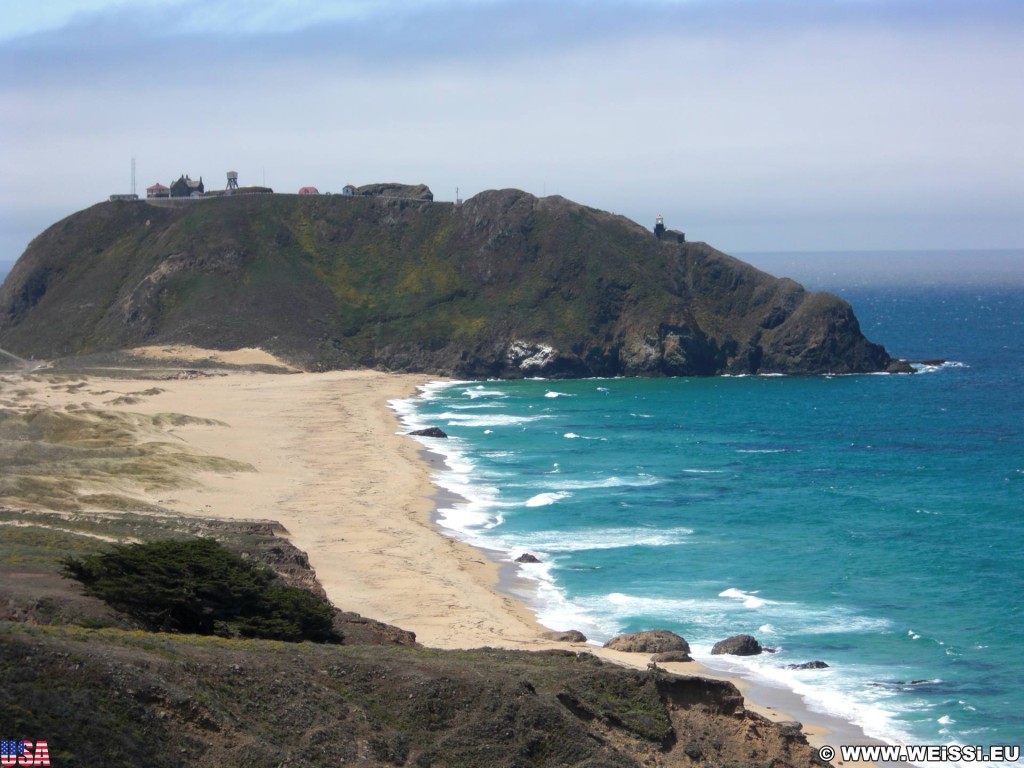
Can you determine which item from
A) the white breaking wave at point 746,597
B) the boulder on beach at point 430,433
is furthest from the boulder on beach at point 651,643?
the boulder on beach at point 430,433

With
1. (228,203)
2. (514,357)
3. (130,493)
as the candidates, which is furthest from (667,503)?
(228,203)

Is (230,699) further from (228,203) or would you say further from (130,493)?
(228,203)

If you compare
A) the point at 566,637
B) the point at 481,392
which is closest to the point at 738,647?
the point at 566,637

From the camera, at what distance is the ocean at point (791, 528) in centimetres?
3744

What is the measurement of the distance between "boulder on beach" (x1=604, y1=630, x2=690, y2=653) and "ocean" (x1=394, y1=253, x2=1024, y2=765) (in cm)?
110

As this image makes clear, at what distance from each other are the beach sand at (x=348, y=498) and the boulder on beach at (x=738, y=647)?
6.60ft

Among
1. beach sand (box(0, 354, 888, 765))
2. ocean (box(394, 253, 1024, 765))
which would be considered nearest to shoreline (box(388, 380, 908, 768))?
beach sand (box(0, 354, 888, 765))

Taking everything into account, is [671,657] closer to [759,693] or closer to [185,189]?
[759,693]

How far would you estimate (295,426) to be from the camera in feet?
287

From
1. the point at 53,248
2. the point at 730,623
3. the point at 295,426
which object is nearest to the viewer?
the point at 730,623

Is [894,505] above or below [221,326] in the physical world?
below

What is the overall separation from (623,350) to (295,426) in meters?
54.9

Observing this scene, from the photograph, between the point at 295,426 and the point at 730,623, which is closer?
the point at 730,623

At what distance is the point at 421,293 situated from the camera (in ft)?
476
